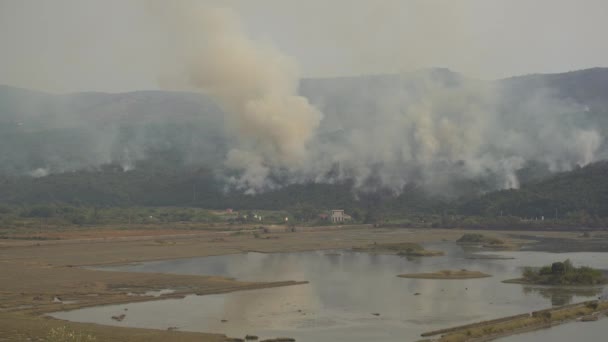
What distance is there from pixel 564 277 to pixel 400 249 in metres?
34.2

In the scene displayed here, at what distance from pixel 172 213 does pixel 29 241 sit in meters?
57.9

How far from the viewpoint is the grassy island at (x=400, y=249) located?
90875 mm

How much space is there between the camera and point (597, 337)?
42.2m

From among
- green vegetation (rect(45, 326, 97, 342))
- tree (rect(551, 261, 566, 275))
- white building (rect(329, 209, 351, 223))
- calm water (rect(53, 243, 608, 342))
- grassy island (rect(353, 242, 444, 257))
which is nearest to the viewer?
green vegetation (rect(45, 326, 97, 342))

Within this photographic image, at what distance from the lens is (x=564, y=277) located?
61438mm

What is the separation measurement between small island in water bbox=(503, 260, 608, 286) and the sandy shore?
61.5 ft

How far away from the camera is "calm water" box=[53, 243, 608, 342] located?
44.1 metres

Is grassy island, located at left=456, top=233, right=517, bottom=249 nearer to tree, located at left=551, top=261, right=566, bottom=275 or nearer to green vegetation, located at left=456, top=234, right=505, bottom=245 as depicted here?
green vegetation, located at left=456, top=234, right=505, bottom=245

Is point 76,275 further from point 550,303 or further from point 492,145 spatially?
point 492,145

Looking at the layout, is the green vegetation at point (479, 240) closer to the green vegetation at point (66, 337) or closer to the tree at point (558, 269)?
the tree at point (558, 269)

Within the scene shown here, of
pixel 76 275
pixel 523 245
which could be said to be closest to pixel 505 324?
pixel 76 275

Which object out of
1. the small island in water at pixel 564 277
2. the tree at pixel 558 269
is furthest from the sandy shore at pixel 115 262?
the tree at pixel 558 269

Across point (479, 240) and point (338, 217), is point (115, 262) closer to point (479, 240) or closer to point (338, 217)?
point (479, 240)

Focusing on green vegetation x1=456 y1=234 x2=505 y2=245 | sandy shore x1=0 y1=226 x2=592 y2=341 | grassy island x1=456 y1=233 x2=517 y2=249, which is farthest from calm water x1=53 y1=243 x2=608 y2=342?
green vegetation x1=456 y1=234 x2=505 y2=245
